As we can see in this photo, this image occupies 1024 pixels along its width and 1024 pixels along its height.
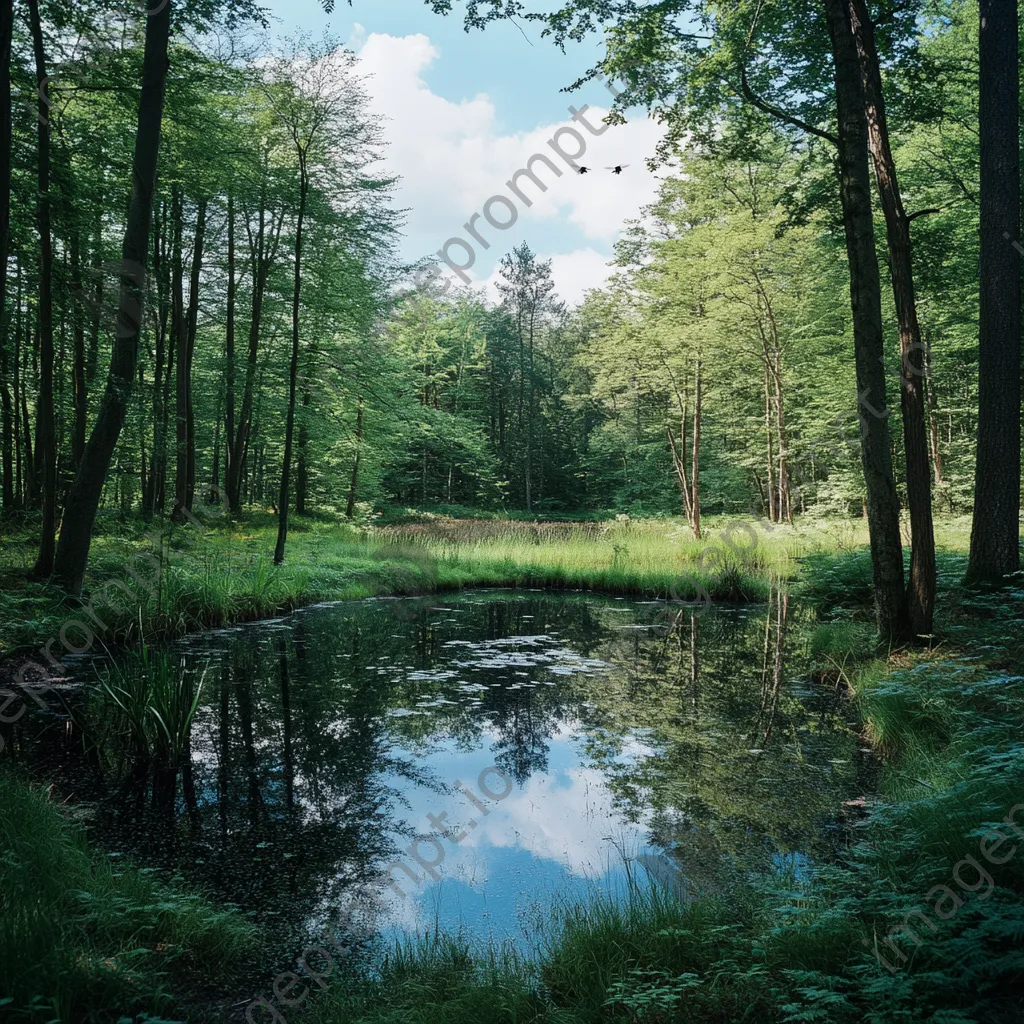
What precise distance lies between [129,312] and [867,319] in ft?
22.5

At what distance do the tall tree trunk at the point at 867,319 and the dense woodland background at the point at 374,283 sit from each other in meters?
0.08

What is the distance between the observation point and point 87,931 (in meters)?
2.21

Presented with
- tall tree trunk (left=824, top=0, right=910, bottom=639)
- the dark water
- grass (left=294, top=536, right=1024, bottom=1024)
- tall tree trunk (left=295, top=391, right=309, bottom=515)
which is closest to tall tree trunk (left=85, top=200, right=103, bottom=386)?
the dark water

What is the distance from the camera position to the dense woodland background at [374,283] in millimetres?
6781

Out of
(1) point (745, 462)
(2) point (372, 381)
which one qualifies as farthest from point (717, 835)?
(1) point (745, 462)

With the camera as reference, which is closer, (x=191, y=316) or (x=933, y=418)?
(x=191, y=316)

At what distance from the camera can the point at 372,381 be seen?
48.5 feet

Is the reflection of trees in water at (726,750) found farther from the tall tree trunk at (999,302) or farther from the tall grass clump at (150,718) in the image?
the tall grass clump at (150,718)

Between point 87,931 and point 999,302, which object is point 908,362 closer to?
point 999,302

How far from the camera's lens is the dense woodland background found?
6.78 metres

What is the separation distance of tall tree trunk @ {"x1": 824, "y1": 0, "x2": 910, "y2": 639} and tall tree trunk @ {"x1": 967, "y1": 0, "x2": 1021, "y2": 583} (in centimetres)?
104

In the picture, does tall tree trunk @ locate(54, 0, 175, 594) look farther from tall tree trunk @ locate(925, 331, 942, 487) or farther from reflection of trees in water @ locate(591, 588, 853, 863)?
tall tree trunk @ locate(925, 331, 942, 487)

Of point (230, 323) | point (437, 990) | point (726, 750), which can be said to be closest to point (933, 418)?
point (726, 750)

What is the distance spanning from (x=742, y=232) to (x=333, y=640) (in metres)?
14.1
